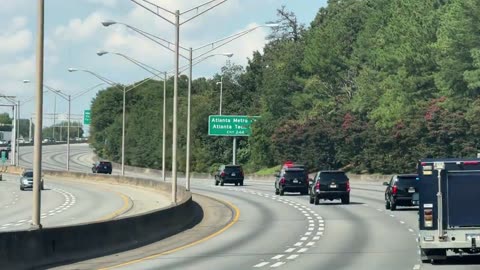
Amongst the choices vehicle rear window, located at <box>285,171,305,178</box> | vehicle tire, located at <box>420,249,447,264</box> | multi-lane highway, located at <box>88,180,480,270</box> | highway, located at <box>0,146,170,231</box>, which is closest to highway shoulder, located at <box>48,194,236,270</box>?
multi-lane highway, located at <box>88,180,480,270</box>

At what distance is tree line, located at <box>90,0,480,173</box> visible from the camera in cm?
8962

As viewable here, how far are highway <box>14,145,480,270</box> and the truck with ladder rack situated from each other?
0.50 meters

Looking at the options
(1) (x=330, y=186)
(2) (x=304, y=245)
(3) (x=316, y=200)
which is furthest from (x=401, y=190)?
(2) (x=304, y=245)

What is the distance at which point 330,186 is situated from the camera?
54.4 metres

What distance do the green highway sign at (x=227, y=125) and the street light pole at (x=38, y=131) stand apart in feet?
269

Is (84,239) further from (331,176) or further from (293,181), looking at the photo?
(293,181)

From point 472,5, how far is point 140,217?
58937 mm

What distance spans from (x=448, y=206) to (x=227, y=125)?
86.2 m

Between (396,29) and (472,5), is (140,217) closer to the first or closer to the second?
(472,5)

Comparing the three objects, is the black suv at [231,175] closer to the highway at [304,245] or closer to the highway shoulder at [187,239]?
the highway shoulder at [187,239]

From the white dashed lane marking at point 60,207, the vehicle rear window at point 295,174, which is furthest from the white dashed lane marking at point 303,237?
the white dashed lane marking at point 60,207

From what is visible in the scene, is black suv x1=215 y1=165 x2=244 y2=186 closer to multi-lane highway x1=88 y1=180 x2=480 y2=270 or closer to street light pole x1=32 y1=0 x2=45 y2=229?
multi-lane highway x1=88 y1=180 x2=480 y2=270

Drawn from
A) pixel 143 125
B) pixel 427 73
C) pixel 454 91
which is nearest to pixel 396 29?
pixel 427 73

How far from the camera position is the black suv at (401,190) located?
156ft
